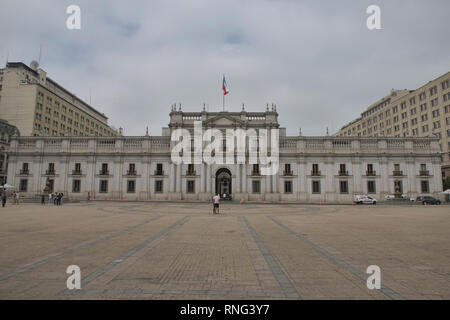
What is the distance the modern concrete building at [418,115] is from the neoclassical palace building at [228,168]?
31.9ft

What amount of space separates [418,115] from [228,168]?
1849 inches

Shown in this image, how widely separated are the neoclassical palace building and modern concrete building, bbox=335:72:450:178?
9723 millimetres

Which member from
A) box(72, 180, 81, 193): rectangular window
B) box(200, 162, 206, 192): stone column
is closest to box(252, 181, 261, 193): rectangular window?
box(200, 162, 206, 192): stone column

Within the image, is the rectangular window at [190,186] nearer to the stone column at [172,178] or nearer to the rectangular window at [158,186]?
the stone column at [172,178]

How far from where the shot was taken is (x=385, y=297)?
4.58m

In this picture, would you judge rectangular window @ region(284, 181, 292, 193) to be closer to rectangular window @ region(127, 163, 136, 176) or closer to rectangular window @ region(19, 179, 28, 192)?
rectangular window @ region(127, 163, 136, 176)

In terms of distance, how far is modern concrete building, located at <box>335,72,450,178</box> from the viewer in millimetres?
49969

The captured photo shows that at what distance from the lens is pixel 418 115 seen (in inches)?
2227

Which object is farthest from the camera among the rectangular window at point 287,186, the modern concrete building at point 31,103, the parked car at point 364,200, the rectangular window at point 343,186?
the modern concrete building at point 31,103

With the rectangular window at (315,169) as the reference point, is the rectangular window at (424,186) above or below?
below

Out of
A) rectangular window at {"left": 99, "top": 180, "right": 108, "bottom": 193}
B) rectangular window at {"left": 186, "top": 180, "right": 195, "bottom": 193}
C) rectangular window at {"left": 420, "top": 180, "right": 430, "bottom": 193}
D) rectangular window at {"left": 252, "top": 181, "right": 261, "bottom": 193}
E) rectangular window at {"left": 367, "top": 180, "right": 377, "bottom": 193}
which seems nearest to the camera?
rectangular window at {"left": 420, "top": 180, "right": 430, "bottom": 193}

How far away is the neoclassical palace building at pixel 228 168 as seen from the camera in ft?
135

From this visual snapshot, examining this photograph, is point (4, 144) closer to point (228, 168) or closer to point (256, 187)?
point (228, 168)

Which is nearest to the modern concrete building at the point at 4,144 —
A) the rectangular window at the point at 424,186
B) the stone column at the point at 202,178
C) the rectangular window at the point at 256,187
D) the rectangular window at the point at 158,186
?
the rectangular window at the point at 158,186
